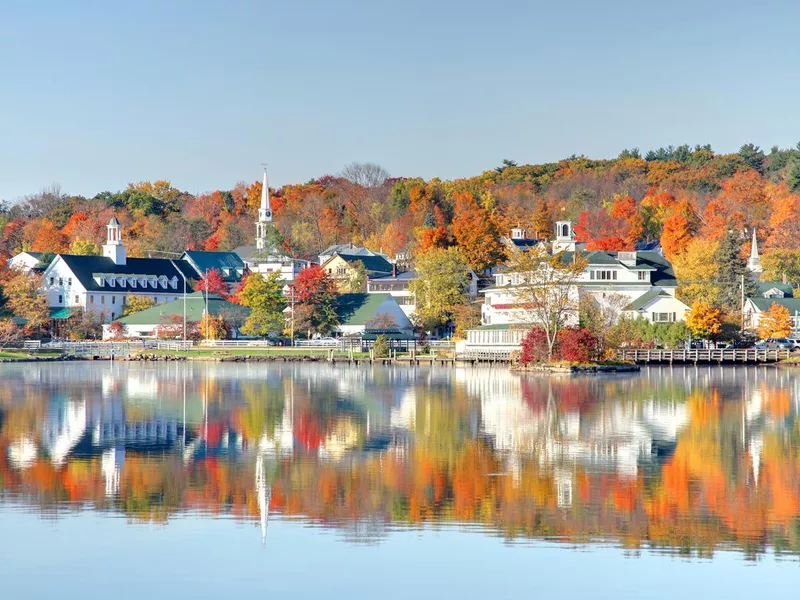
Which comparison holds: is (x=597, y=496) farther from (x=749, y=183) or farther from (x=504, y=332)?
(x=749, y=183)

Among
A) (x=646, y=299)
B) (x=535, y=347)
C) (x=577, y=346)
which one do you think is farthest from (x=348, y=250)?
(x=577, y=346)

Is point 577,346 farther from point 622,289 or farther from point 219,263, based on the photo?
point 219,263

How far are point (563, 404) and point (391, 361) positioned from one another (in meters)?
35.7

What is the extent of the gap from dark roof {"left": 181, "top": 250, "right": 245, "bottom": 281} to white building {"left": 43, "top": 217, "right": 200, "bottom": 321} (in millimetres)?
3951

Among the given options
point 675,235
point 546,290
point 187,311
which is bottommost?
point 187,311

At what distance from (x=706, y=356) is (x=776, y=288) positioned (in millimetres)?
22124

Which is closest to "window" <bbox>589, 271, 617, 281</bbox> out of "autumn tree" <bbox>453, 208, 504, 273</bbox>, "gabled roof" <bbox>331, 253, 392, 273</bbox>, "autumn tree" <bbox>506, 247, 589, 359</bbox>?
"autumn tree" <bbox>506, 247, 589, 359</bbox>

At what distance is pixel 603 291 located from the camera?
79562 mm

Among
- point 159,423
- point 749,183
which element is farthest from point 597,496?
point 749,183

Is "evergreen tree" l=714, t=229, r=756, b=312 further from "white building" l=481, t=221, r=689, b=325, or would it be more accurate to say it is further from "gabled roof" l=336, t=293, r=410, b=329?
"gabled roof" l=336, t=293, r=410, b=329

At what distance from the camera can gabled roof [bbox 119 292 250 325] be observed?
94.2 meters

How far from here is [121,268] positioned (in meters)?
111

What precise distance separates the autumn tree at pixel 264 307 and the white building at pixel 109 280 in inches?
773

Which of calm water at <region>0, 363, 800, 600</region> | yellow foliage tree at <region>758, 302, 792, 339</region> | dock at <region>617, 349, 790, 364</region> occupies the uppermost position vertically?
yellow foliage tree at <region>758, 302, 792, 339</region>
